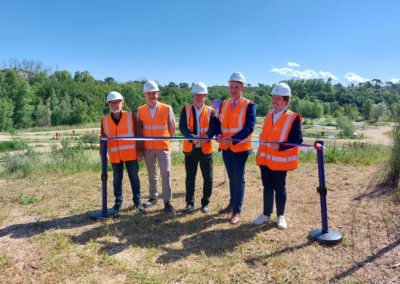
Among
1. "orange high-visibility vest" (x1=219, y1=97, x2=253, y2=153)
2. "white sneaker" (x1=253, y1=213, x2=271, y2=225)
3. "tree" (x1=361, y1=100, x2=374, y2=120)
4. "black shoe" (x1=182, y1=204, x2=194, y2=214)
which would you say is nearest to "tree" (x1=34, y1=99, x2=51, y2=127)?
"black shoe" (x1=182, y1=204, x2=194, y2=214)

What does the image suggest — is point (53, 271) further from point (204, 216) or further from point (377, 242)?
point (377, 242)

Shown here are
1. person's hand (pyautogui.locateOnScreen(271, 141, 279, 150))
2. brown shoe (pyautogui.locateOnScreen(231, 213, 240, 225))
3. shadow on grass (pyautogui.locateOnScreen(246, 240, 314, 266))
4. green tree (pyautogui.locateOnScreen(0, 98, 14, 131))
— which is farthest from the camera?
green tree (pyautogui.locateOnScreen(0, 98, 14, 131))

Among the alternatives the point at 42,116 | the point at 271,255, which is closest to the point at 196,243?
the point at 271,255

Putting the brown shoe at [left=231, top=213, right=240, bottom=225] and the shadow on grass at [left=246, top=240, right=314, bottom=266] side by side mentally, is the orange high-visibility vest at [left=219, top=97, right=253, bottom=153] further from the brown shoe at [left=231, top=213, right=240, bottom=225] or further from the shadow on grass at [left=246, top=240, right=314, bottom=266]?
the shadow on grass at [left=246, top=240, right=314, bottom=266]

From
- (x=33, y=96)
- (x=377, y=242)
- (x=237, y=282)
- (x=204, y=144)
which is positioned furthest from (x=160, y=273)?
(x=33, y=96)

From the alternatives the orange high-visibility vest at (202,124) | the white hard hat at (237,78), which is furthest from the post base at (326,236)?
the white hard hat at (237,78)

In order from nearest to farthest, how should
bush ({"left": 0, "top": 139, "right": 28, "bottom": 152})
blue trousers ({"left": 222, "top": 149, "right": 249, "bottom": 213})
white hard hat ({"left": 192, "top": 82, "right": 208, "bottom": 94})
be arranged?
blue trousers ({"left": 222, "top": 149, "right": 249, "bottom": 213}) → white hard hat ({"left": 192, "top": 82, "right": 208, "bottom": 94}) → bush ({"left": 0, "top": 139, "right": 28, "bottom": 152})

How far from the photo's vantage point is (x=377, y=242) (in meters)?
3.65

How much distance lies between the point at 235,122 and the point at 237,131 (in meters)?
0.15

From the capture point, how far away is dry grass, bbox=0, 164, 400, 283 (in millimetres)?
3055

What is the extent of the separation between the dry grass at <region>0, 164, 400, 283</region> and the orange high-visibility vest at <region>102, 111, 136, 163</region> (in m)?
1.10

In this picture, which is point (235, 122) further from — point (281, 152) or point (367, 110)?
point (367, 110)

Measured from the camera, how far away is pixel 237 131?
432 centimetres

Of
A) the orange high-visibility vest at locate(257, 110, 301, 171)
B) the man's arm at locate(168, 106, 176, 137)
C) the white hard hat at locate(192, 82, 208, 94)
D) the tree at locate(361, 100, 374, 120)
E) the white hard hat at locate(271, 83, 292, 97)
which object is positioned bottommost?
the orange high-visibility vest at locate(257, 110, 301, 171)
